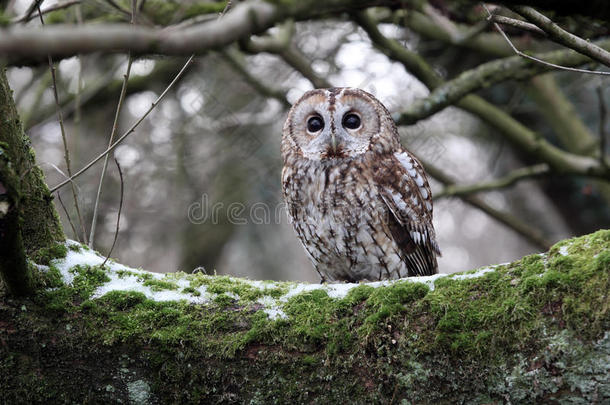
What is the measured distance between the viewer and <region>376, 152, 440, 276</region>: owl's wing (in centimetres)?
336

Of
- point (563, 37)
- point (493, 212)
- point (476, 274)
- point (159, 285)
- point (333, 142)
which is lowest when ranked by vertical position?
point (476, 274)

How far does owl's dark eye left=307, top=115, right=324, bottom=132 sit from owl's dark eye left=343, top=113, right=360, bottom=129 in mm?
153

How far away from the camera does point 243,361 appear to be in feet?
6.80

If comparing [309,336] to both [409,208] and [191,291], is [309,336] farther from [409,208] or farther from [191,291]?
[409,208]

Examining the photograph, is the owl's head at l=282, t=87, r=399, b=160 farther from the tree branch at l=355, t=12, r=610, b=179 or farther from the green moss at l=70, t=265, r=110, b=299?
the green moss at l=70, t=265, r=110, b=299

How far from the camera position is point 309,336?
2074 mm

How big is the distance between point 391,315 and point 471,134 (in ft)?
16.5

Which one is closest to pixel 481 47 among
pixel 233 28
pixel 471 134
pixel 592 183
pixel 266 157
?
pixel 471 134

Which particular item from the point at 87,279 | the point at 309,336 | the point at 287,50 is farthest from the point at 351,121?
the point at 87,279

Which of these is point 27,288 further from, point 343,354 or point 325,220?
point 325,220

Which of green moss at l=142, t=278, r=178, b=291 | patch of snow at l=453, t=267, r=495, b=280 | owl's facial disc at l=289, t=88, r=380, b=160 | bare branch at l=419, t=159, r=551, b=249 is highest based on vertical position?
bare branch at l=419, t=159, r=551, b=249

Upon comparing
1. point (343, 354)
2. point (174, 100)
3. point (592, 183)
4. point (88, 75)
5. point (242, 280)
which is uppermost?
point (88, 75)

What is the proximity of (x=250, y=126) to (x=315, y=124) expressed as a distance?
2030 millimetres

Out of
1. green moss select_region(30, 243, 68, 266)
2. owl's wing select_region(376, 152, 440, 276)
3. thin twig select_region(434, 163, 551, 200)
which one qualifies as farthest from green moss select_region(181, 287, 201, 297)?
thin twig select_region(434, 163, 551, 200)
